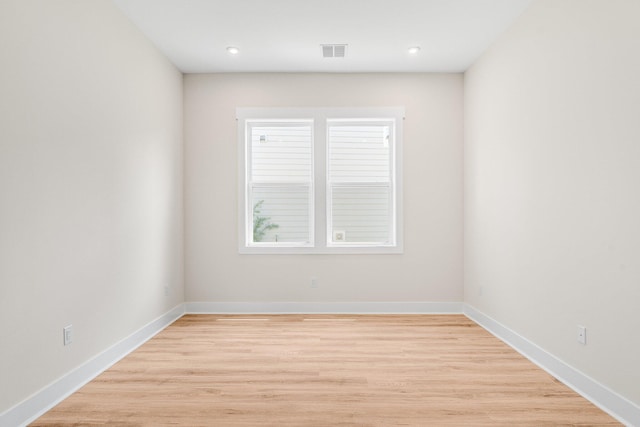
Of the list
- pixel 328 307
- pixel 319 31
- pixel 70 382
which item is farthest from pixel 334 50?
pixel 70 382

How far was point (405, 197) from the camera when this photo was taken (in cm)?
444

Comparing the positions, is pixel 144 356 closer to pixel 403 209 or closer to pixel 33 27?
pixel 33 27

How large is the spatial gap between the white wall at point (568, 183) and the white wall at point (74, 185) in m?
3.35

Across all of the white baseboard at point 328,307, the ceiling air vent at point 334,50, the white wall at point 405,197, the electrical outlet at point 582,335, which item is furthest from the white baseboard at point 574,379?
the ceiling air vent at point 334,50

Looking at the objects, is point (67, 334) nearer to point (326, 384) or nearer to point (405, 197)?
point (326, 384)

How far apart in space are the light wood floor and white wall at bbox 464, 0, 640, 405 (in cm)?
41

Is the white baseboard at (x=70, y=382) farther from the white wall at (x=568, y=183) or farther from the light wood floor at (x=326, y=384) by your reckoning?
the white wall at (x=568, y=183)

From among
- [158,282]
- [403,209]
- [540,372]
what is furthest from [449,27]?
[158,282]

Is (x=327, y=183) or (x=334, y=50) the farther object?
(x=327, y=183)

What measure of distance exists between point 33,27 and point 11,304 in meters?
1.57

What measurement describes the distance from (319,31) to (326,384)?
9.85ft

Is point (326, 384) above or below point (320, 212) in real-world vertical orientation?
below

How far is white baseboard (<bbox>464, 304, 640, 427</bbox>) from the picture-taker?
208 centimetres

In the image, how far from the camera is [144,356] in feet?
10.2
